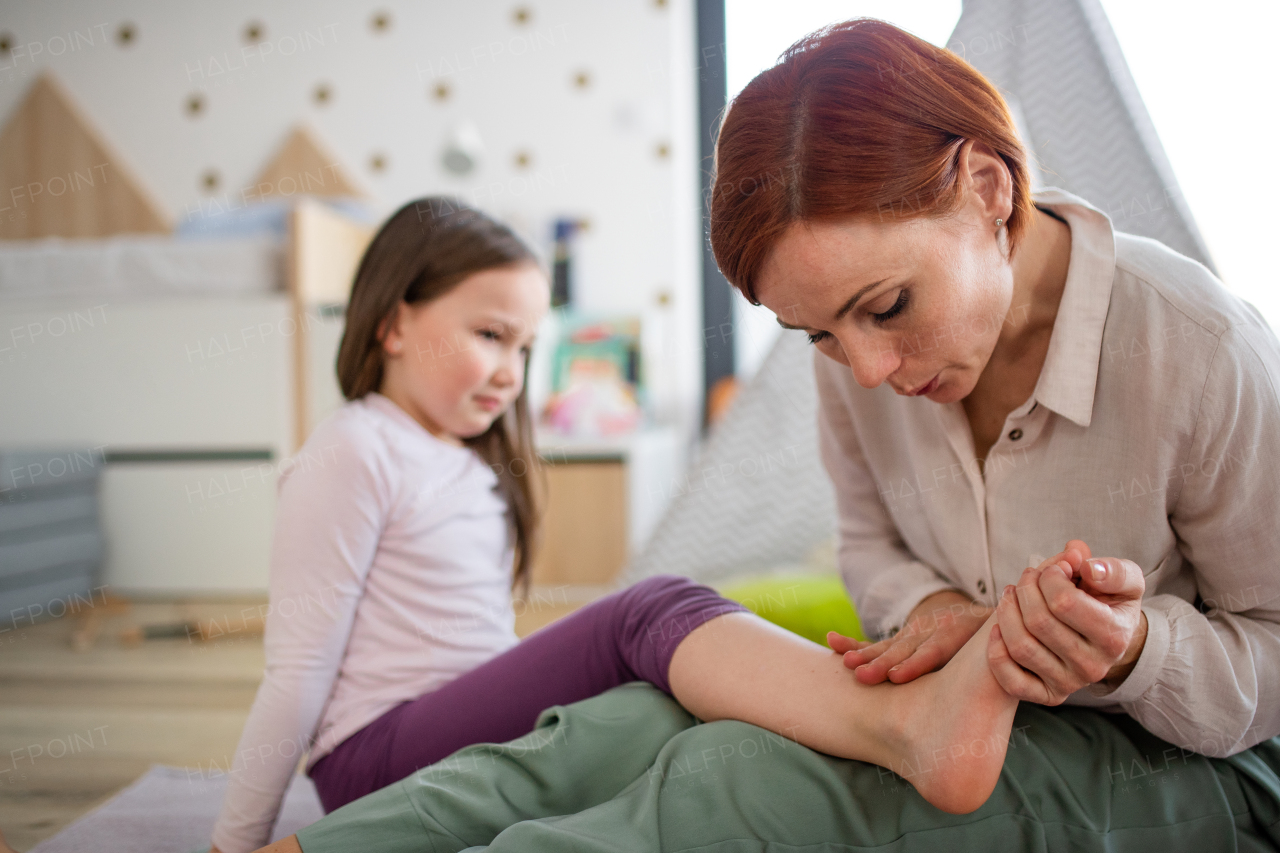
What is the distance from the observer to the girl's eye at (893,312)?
0.60m

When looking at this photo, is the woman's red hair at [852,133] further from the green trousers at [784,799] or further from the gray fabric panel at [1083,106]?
the gray fabric panel at [1083,106]

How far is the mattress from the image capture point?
7.70ft

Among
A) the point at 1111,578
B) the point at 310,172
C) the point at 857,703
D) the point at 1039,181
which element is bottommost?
the point at 857,703

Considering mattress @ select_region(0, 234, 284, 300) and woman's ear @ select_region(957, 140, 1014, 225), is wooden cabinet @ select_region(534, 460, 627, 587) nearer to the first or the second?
mattress @ select_region(0, 234, 284, 300)

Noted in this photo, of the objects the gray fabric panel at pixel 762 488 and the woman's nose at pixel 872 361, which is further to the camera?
the gray fabric panel at pixel 762 488

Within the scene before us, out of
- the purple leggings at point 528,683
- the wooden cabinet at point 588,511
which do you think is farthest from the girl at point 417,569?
the wooden cabinet at point 588,511

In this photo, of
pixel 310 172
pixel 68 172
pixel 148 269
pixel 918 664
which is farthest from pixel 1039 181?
pixel 68 172

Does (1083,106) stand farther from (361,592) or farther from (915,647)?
(361,592)

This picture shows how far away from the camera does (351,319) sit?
37.3 inches

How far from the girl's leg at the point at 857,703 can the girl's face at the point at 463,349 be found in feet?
1.18

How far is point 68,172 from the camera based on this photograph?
3160 mm

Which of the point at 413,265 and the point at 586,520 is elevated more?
the point at 413,265

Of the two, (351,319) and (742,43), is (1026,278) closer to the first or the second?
A: (351,319)

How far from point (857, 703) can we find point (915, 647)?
0.25 ft
